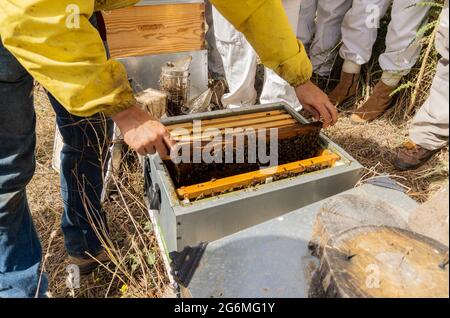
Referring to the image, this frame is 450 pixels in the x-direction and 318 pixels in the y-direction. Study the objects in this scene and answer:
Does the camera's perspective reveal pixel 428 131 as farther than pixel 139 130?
Yes

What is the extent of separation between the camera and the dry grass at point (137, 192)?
1.97 metres

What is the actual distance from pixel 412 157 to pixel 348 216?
1.63m

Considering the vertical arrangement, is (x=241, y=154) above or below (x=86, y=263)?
above

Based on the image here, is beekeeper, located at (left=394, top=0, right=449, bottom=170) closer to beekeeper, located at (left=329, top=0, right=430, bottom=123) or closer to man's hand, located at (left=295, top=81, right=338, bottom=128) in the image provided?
beekeeper, located at (left=329, top=0, right=430, bottom=123)

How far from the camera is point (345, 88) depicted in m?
3.53

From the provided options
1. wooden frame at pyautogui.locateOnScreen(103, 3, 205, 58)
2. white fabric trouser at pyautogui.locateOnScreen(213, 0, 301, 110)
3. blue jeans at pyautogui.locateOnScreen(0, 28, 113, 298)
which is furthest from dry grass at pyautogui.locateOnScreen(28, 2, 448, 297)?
wooden frame at pyautogui.locateOnScreen(103, 3, 205, 58)

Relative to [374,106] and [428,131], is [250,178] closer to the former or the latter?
[428,131]

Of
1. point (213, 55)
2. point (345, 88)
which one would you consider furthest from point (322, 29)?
point (213, 55)

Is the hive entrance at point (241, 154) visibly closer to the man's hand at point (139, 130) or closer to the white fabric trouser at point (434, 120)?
the man's hand at point (139, 130)

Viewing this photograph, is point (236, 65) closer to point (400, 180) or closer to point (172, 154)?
point (400, 180)

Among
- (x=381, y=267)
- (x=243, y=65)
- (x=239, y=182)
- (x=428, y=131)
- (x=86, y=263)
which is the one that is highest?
(x=381, y=267)

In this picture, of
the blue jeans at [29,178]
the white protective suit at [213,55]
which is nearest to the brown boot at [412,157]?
the white protective suit at [213,55]

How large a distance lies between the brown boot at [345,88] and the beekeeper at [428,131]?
878mm
